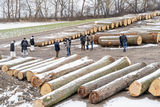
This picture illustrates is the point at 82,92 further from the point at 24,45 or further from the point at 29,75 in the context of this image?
the point at 24,45

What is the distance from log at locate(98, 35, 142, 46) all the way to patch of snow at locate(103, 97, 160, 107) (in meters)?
10.3

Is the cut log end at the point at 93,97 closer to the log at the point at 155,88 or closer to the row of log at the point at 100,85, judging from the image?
the row of log at the point at 100,85

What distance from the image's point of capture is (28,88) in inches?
380

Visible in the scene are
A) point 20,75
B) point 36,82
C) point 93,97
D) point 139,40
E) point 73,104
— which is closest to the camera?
point 93,97

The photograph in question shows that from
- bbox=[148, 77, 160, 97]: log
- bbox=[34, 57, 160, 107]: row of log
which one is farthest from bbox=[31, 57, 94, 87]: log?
bbox=[148, 77, 160, 97]: log

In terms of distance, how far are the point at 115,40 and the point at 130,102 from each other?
1090cm

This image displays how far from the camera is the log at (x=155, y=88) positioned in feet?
23.1

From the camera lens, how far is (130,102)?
23.2 feet

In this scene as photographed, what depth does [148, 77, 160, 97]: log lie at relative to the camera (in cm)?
705

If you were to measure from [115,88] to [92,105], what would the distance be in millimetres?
1033

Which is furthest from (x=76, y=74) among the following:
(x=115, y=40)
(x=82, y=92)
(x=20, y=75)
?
(x=115, y=40)

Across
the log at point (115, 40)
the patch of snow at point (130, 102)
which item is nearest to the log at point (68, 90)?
the patch of snow at point (130, 102)

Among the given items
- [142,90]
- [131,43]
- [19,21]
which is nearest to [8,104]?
[142,90]

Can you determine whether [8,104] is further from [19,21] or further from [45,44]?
[19,21]
